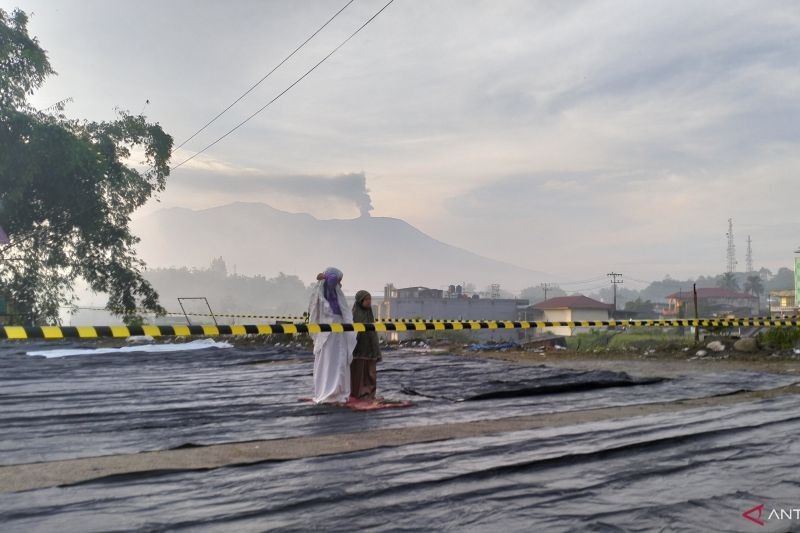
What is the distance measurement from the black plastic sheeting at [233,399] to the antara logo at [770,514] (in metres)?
3.70

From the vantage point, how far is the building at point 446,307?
273ft

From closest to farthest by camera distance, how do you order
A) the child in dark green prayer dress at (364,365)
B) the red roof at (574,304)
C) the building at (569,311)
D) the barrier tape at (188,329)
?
the barrier tape at (188,329), the child in dark green prayer dress at (364,365), the building at (569,311), the red roof at (574,304)

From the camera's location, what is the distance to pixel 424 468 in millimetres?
4727

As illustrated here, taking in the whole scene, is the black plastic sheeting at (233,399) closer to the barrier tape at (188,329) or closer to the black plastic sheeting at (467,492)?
the barrier tape at (188,329)

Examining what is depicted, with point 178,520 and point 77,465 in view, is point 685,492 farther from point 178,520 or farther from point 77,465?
point 77,465

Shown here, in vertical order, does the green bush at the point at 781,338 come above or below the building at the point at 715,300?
below

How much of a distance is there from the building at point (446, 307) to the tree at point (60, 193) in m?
51.5

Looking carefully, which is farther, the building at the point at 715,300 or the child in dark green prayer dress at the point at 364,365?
the building at the point at 715,300

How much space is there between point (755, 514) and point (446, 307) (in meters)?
81.5

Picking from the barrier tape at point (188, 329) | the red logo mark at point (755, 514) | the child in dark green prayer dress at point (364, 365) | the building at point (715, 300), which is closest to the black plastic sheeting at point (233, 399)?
the child in dark green prayer dress at point (364, 365)

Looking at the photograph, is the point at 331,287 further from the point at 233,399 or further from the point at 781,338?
the point at 781,338

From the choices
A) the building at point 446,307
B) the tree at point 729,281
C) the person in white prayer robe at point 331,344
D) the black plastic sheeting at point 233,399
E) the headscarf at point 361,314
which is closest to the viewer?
the black plastic sheeting at point 233,399

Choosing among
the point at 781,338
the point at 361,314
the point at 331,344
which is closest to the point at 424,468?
the point at 331,344

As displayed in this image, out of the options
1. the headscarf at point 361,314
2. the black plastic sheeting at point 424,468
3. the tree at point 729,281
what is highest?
the tree at point 729,281
